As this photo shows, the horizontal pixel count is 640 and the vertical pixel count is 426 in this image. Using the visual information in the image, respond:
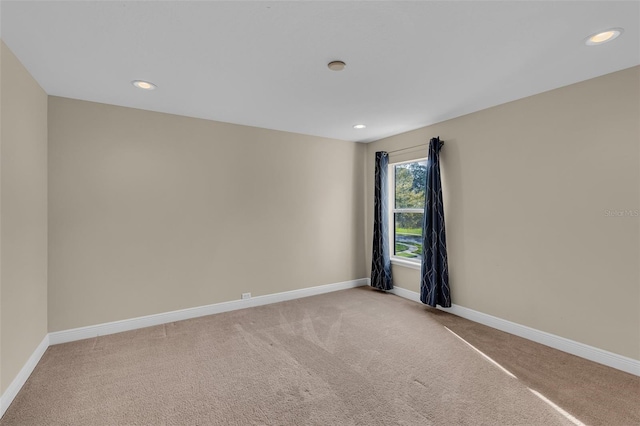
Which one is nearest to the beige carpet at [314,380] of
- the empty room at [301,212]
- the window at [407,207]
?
the empty room at [301,212]

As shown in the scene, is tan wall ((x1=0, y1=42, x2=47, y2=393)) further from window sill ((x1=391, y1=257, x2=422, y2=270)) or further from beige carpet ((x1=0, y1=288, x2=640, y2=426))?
window sill ((x1=391, y1=257, x2=422, y2=270))

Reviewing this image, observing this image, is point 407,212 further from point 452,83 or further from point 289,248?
point 452,83

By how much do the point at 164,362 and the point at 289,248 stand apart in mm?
2142

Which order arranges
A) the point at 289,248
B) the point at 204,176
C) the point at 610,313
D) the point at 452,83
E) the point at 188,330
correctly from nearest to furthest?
the point at 610,313, the point at 452,83, the point at 188,330, the point at 204,176, the point at 289,248

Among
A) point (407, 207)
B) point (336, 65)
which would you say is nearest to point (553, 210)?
point (407, 207)

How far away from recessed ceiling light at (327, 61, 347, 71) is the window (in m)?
2.31

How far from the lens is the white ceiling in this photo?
1.71m

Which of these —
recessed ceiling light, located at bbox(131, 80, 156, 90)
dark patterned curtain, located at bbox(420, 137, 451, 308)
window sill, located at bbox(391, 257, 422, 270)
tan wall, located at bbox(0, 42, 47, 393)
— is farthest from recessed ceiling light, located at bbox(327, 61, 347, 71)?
window sill, located at bbox(391, 257, 422, 270)

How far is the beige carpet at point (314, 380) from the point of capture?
1.93 metres

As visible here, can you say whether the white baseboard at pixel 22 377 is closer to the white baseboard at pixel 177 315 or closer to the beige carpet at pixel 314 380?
the beige carpet at pixel 314 380

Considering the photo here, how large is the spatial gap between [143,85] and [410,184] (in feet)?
11.8

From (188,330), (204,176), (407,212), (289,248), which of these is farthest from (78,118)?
(407,212)

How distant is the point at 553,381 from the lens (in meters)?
2.29

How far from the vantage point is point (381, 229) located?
15.6 ft
